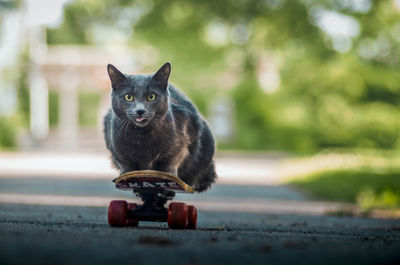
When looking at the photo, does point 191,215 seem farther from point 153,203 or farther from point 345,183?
point 345,183

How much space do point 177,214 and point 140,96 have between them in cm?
87

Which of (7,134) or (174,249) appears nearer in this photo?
(174,249)

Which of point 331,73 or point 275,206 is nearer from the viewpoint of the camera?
point 275,206

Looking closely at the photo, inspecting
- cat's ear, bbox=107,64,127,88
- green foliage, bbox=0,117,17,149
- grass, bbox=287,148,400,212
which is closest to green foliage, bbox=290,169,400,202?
grass, bbox=287,148,400,212

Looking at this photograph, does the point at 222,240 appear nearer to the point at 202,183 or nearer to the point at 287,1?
the point at 202,183

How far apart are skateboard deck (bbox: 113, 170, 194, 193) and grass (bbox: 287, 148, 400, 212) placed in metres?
5.42

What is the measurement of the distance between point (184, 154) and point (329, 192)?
24.4 feet

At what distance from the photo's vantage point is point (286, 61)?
27562 mm

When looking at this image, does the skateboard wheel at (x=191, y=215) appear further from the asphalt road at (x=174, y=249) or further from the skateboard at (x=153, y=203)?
the asphalt road at (x=174, y=249)

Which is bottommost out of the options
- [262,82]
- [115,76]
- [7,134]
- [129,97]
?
[129,97]

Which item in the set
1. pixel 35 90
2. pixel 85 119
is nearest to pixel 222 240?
pixel 35 90

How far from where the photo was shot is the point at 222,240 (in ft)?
12.6

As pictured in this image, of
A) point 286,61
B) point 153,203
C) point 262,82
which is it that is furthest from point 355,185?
point 262,82

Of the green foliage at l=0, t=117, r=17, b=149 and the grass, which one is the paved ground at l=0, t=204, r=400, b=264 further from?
the green foliage at l=0, t=117, r=17, b=149
